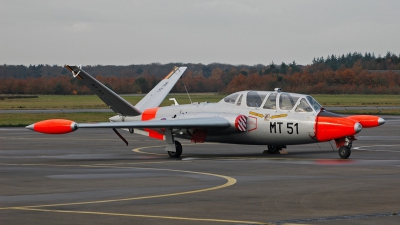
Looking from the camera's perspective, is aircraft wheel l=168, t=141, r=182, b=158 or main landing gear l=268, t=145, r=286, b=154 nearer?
aircraft wheel l=168, t=141, r=182, b=158

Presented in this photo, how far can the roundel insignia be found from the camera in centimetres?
2709

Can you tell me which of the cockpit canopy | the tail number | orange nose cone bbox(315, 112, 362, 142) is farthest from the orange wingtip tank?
orange nose cone bbox(315, 112, 362, 142)

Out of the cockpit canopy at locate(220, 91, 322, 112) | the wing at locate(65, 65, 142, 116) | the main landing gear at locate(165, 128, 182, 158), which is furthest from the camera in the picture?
the wing at locate(65, 65, 142, 116)

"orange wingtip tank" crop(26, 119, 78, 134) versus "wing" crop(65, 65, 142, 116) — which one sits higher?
"wing" crop(65, 65, 142, 116)

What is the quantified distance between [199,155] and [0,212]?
1540cm

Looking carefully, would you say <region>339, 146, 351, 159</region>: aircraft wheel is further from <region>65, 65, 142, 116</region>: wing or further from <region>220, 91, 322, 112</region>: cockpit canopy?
<region>65, 65, 142, 116</region>: wing

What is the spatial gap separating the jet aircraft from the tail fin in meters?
2.91

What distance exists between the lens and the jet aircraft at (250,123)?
2558cm

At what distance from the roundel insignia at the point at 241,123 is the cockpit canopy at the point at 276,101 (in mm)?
764

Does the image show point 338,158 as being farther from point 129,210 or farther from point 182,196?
point 129,210

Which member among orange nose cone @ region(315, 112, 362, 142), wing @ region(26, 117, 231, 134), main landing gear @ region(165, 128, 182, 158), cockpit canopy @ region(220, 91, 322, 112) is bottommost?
main landing gear @ region(165, 128, 182, 158)

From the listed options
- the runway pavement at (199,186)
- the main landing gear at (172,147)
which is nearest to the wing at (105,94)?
the runway pavement at (199,186)

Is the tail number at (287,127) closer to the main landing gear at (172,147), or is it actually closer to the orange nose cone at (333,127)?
the orange nose cone at (333,127)

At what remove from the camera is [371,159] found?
84.0 feet
